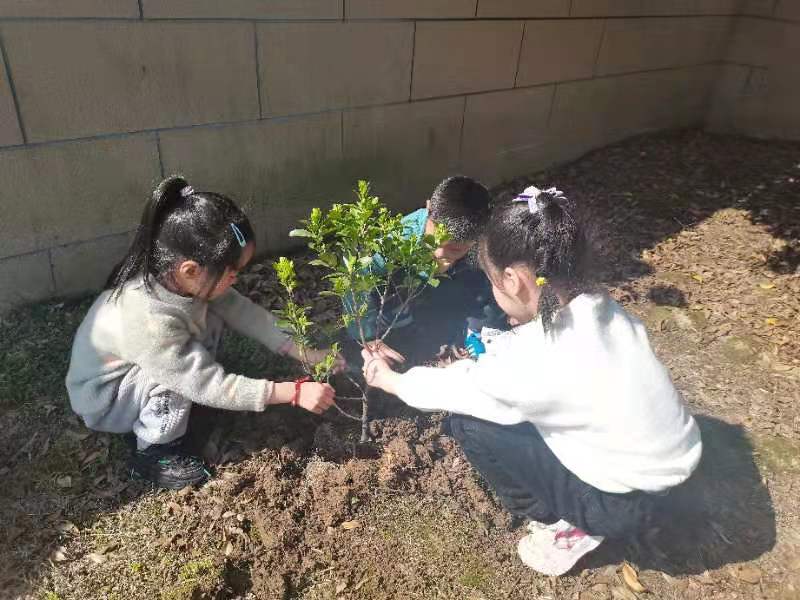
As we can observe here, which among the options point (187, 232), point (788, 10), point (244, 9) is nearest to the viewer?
point (187, 232)

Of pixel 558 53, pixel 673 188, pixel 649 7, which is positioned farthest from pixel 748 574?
pixel 649 7

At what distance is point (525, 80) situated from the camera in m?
5.36

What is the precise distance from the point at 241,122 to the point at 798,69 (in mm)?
6331

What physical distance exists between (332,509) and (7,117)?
8.02 ft

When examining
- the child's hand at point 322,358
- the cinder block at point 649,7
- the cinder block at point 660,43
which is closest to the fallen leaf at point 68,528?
the child's hand at point 322,358

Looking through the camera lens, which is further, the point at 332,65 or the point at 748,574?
the point at 332,65

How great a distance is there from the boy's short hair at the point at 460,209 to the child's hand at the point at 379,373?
742 millimetres

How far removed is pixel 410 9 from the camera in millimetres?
4258

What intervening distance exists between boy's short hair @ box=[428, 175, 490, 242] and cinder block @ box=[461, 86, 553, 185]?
216cm

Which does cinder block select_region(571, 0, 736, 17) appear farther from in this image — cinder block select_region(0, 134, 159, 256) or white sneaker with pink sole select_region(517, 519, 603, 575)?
white sneaker with pink sole select_region(517, 519, 603, 575)

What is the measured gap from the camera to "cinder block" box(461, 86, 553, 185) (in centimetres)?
517

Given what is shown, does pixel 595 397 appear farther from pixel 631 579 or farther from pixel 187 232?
pixel 187 232

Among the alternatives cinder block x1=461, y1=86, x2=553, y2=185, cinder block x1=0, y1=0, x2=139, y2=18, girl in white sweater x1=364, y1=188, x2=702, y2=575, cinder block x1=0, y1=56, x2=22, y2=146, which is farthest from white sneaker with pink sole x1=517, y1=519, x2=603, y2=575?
cinder block x1=461, y1=86, x2=553, y2=185

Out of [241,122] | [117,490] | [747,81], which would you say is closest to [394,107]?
[241,122]
